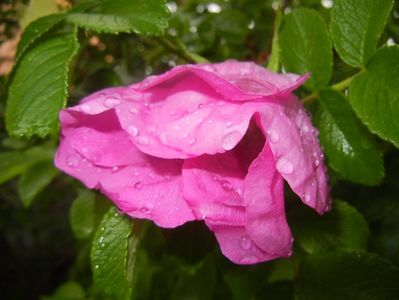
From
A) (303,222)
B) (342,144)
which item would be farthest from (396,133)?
(303,222)

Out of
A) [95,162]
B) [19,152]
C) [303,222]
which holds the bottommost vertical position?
[19,152]

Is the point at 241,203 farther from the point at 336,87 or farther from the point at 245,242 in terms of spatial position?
the point at 336,87

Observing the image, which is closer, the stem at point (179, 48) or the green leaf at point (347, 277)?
the green leaf at point (347, 277)

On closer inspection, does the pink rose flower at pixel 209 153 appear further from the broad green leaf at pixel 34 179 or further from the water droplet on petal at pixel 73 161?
the broad green leaf at pixel 34 179

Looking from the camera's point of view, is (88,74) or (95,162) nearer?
(95,162)

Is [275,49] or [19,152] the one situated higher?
[275,49]

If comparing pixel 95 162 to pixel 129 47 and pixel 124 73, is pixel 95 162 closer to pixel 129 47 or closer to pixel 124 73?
pixel 124 73

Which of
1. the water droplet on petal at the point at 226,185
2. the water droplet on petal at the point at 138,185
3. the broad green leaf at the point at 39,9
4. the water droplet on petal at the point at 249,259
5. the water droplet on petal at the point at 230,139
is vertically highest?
the water droplet on petal at the point at 230,139

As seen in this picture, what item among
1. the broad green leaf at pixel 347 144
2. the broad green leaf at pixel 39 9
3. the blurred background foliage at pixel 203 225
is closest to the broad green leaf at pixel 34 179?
the blurred background foliage at pixel 203 225
